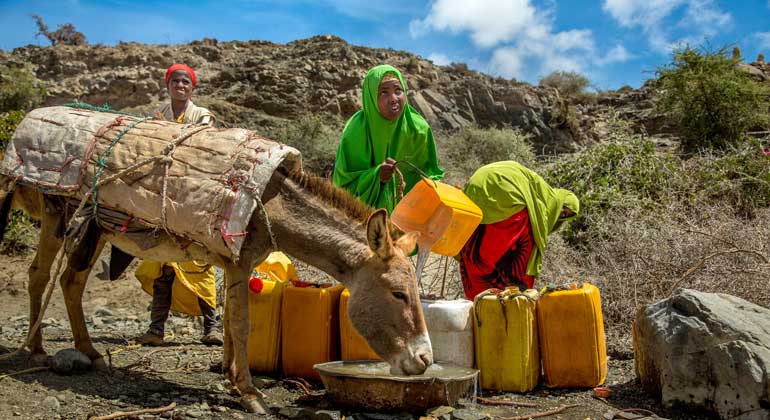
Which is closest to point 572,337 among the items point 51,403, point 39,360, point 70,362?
point 51,403

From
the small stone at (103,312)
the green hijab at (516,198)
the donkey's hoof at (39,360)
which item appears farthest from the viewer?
the small stone at (103,312)

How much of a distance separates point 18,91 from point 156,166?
858 inches

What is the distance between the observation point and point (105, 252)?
36.8 ft

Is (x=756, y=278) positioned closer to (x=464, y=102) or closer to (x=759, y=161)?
(x=759, y=161)

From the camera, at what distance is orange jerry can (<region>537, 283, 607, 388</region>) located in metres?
4.48

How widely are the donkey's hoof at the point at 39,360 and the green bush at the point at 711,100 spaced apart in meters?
13.8

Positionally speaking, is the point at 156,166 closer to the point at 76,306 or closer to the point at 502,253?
the point at 76,306

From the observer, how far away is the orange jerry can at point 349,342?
4.66m

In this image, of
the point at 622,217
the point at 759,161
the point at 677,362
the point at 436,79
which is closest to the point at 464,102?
the point at 436,79

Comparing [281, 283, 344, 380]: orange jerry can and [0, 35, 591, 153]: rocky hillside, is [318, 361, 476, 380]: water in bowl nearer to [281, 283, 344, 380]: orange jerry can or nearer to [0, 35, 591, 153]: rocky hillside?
[281, 283, 344, 380]: orange jerry can

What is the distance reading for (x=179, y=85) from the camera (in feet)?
18.3

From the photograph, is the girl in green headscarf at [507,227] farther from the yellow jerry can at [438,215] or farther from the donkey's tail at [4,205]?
the donkey's tail at [4,205]

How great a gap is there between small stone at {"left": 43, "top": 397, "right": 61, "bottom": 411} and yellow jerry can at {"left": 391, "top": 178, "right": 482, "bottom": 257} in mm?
2503

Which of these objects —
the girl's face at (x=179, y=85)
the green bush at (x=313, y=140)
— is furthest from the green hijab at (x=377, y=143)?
the green bush at (x=313, y=140)
